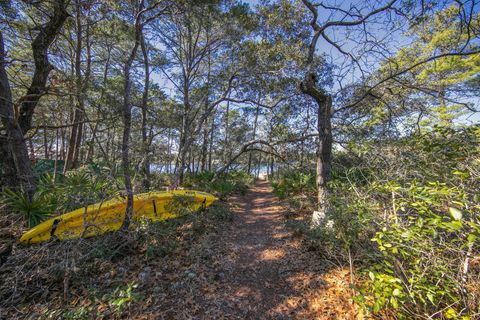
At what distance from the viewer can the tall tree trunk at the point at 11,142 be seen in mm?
3750

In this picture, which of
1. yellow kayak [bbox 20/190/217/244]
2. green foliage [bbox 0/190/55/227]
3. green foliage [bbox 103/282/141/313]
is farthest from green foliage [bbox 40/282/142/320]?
green foliage [bbox 0/190/55/227]

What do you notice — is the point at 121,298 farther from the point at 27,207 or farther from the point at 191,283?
the point at 27,207

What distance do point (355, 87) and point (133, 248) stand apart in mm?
6849

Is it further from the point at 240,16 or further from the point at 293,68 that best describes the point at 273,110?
the point at 240,16

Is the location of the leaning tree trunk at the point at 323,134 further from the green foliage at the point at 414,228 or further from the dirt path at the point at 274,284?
the dirt path at the point at 274,284

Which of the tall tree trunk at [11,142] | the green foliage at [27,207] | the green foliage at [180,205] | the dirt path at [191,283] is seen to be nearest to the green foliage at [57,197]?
the green foliage at [27,207]

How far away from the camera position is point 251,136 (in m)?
18.3

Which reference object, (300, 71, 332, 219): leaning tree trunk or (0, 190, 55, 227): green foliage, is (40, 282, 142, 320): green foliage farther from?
(300, 71, 332, 219): leaning tree trunk

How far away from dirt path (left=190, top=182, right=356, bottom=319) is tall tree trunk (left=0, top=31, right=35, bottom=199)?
4175 millimetres

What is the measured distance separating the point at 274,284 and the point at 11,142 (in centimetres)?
592

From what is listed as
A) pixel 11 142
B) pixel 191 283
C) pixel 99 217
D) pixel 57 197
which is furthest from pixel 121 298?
pixel 11 142

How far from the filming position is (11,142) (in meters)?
3.85

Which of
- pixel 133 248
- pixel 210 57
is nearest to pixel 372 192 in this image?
pixel 133 248

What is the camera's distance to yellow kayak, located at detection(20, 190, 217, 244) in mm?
3146
